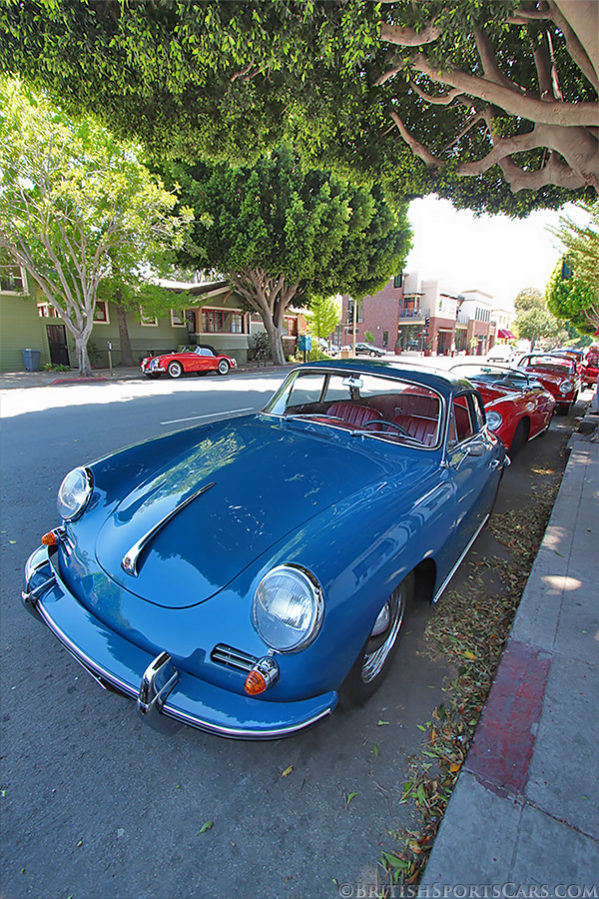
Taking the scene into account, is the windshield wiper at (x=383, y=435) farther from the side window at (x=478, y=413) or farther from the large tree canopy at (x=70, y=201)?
the large tree canopy at (x=70, y=201)

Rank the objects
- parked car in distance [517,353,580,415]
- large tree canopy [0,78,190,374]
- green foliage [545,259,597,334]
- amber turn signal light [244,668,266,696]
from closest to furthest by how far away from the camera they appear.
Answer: amber turn signal light [244,668,266,696]
parked car in distance [517,353,580,415]
large tree canopy [0,78,190,374]
green foliage [545,259,597,334]

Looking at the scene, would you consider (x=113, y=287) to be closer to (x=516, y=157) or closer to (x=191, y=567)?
(x=516, y=157)

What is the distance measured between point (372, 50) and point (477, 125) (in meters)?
3.64

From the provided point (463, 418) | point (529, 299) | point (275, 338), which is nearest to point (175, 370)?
point (275, 338)

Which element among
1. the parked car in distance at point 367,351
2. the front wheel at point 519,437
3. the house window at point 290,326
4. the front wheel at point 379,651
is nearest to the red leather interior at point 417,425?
the front wheel at point 379,651

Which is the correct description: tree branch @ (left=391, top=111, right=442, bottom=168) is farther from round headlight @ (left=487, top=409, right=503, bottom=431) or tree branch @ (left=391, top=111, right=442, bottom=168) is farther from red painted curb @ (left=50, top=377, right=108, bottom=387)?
red painted curb @ (left=50, top=377, right=108, bottom=387)

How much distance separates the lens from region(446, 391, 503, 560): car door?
287 centimetres

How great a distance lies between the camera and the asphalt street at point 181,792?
152 centimetres

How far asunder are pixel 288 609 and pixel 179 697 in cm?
51

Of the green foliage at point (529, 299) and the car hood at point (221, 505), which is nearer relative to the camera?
the car hood at point (221, 505)

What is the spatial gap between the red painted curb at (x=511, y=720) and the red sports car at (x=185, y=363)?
58.3 ft

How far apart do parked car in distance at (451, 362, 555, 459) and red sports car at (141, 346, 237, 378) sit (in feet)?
44.3

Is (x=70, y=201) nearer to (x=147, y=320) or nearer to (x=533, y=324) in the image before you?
(x=147, y=320)

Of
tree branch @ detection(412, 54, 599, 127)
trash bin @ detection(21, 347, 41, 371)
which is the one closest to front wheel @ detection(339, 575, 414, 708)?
tree branch @ detection(412, 54, 599, 127)
